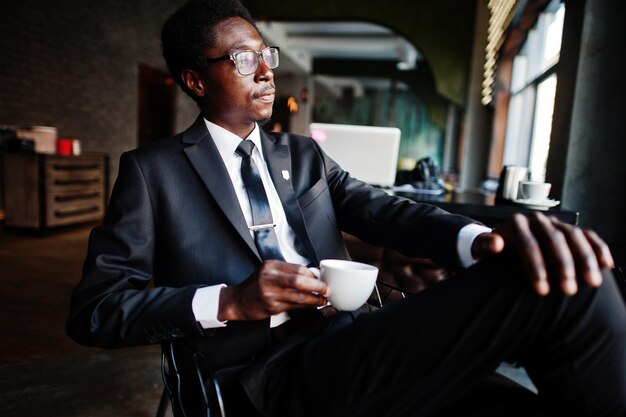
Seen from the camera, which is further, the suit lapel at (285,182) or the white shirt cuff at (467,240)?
the suit lapel at (285,182)

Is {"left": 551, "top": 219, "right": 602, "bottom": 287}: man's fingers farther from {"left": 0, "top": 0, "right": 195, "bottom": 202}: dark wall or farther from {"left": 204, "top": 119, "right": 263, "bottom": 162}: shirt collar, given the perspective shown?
{"left": 0, "top": 0, "right": 195, "bottom": 202}: dark wall

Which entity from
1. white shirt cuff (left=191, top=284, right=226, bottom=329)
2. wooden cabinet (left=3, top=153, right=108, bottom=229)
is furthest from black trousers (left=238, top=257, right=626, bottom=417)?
wooden cabinet (left=3, top=153, right=108, bottom=229)

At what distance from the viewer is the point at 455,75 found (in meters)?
6.71

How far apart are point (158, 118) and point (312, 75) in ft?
20.5

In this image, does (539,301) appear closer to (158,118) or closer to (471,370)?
(471,370)

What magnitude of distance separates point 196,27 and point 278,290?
3.03ft

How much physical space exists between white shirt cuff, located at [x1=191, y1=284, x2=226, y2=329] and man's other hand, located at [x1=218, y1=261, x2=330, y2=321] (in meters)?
0.07

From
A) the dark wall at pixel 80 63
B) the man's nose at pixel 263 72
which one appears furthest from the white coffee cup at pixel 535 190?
the dark wall at pixel 80 63

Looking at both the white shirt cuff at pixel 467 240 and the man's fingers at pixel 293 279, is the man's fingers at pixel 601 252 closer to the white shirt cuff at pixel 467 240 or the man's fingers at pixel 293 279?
the white shirt cuff at pixel 467 240

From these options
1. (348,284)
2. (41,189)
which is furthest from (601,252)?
(41,189)

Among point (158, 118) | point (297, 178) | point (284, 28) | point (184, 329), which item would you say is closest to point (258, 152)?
point (297, 178)

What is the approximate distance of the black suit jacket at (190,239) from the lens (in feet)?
3.02

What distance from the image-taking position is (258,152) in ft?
4.42

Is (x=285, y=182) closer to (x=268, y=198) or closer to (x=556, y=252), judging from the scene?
(x=268, y=198)
